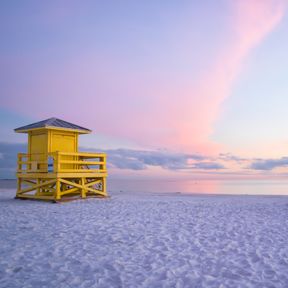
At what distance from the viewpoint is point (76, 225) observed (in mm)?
7637

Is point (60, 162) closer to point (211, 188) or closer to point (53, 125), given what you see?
point (53, 125)

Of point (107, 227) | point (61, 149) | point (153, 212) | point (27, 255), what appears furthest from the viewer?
point (61, 149)

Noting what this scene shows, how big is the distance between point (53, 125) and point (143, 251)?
9.60 metres

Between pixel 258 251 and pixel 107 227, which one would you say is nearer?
pixel 258 251

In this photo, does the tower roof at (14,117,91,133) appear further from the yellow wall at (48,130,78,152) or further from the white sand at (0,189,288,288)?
the white sand at (0,189,288,288)

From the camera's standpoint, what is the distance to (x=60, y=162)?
504 inches

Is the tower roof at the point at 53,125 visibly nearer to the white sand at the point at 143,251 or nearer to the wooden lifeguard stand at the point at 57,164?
the wooden lifeguard stand at the point at 57,164

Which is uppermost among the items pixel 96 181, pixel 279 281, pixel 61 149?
pixel 61 149

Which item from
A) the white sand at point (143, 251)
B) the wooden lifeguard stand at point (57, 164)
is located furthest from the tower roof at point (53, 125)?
the white sand at point (143, 251)

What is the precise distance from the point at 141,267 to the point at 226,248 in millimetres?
1829

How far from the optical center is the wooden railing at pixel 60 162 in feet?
42.5

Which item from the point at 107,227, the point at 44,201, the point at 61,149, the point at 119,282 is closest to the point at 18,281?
the point at 119,282

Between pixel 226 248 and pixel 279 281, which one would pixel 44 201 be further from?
pixel 279 281

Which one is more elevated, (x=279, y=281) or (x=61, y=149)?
(x=61, y=149)
